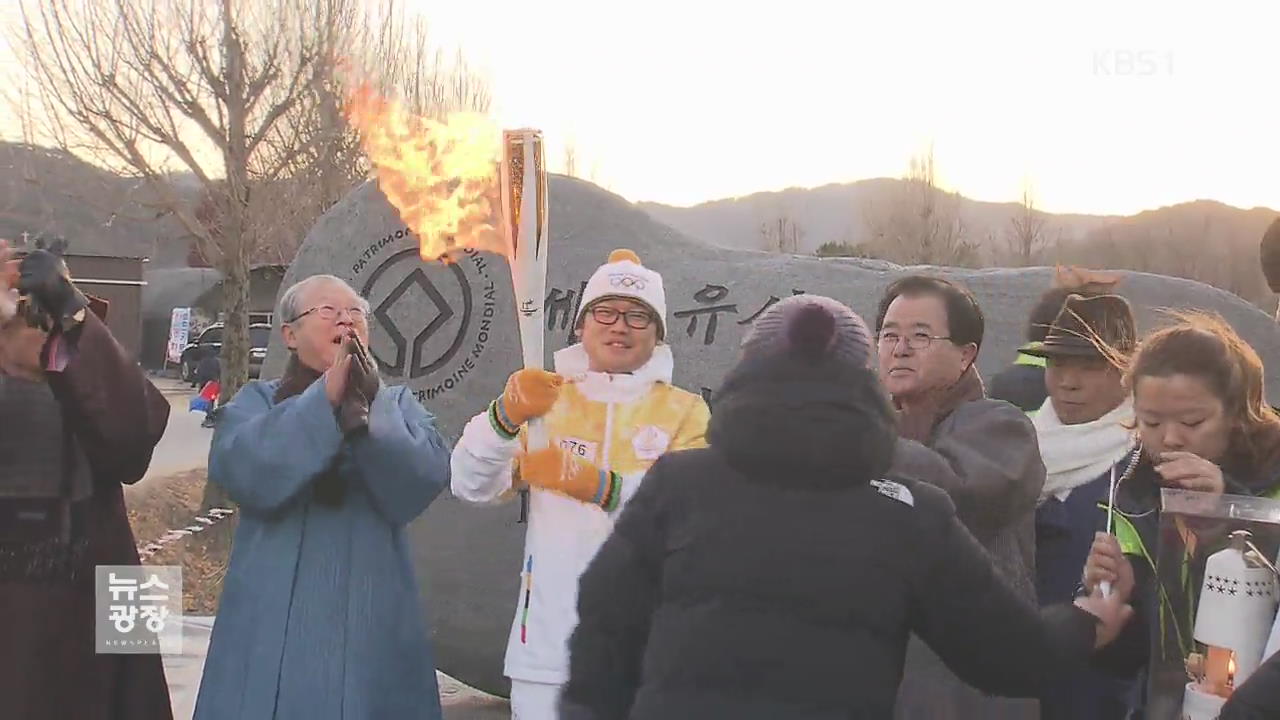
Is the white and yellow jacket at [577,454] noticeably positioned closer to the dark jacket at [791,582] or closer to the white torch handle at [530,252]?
the white torch handle at [530,252]

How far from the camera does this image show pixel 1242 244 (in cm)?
2900

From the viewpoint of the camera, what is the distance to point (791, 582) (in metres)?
1.59

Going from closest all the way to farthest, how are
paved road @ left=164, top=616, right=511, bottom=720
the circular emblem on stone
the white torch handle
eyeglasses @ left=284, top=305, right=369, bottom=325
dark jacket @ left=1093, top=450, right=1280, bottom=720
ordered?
dark jacket @ left=1093, top=450, right=1280, bottom=720 < eyeglasses @ left=284, top=305, right=369, bottom=325 < the white torch handle < paved road @ left=164, top=616, right=511, bottom=720 < the circular emblem on stone

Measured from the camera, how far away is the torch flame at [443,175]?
12.3 feet

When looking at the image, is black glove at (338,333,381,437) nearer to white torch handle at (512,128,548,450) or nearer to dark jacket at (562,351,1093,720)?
white torch handle at (512,128,548,450)

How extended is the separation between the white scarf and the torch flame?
6.34ft

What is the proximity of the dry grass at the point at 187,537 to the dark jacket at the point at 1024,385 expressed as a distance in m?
4.73

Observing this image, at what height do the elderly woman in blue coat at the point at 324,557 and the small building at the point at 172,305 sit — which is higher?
the small building at the point at 172,305

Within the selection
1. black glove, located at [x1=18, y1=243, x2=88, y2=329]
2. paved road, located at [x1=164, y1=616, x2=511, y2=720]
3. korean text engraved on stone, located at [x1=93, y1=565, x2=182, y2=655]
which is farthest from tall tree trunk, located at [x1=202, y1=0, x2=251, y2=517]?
black glove, located at [x1=18, y1=243, x2=88, y2=329]

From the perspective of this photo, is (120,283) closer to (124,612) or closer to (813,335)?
(124,612)

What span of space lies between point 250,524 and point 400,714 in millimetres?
623

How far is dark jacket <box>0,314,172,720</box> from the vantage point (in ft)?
9.23

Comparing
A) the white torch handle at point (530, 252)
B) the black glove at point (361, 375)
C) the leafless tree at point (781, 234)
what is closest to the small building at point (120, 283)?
the leafless tree at point (781, 234)

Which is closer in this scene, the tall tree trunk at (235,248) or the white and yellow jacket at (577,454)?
the white and yellow jacket at (577,454)
